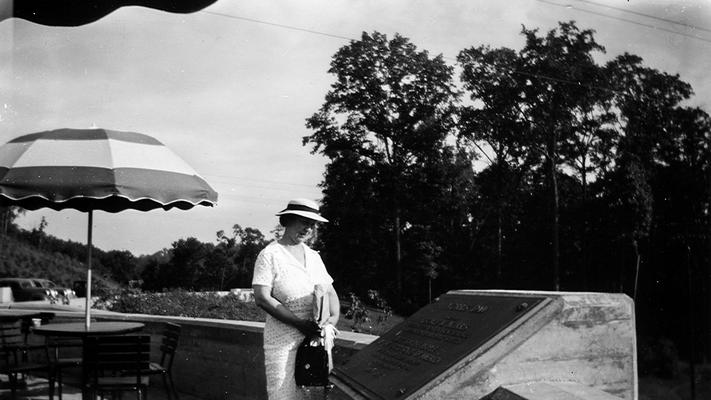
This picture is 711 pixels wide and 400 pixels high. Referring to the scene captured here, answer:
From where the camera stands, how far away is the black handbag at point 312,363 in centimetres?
361

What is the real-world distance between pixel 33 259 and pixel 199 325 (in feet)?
169

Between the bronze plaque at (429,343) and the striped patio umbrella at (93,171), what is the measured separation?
7.05 ft

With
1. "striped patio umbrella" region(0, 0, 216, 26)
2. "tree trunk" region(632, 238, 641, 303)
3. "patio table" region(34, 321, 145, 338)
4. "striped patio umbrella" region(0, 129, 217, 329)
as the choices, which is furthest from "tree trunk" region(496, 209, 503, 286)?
"striped patio umbrella" region(0, 0, 216, 26)

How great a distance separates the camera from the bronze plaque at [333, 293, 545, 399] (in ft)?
9.71

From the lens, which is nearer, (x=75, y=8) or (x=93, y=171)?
(x=75, y=8)

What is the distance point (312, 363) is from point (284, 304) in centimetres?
33

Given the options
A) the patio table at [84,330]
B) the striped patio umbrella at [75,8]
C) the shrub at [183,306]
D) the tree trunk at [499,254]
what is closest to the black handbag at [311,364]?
the striped patio umbrella at [75,8]

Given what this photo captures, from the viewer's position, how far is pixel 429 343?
3.35 metres

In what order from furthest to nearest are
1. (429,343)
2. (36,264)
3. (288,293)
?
(36,264) < (288,293) < (429,343)

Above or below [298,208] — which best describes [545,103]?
above

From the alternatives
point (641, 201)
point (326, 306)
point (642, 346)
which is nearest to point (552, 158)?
point (641, 201)

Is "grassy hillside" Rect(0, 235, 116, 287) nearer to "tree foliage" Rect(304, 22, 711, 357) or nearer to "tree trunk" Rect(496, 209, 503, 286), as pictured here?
"tree foliage" Rect(304, 22, 711, 357)

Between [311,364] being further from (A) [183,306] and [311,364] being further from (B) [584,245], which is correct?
(B) [584,245]

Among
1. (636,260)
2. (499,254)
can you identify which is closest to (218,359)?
(636,260)
